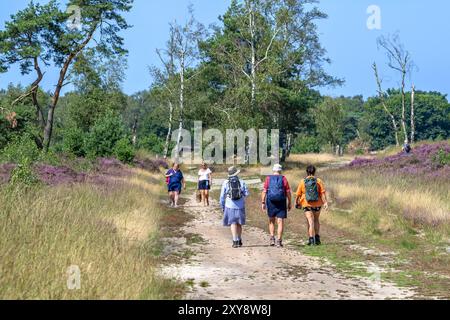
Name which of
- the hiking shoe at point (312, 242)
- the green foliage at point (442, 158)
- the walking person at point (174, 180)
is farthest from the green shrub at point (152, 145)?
the hiking shoe at point (312, 242)

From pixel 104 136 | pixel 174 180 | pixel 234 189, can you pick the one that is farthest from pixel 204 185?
pixel 104 136

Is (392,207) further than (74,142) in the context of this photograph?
No

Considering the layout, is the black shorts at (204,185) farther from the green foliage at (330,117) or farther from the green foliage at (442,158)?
the green foliage at (330,117)

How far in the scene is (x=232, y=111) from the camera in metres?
40.2

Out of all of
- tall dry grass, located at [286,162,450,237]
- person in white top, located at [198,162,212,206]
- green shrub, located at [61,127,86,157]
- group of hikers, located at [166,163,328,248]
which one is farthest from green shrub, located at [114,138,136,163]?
group of hikers, located at [166,163,328,248]

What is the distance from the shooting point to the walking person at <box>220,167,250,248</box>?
38.1 feet

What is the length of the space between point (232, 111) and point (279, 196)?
2871 cm

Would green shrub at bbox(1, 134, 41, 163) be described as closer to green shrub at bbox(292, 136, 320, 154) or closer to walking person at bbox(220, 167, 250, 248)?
walking person at bbox(220, 167, 250, 248)

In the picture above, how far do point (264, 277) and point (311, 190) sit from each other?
13.7 ft

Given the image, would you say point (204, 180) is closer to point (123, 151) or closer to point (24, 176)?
point (24, 176)

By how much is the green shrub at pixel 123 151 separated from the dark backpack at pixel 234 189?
22.7 meters

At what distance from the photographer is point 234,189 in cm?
1179

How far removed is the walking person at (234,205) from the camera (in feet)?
38.1
